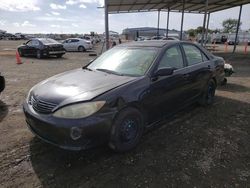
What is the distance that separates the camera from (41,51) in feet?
52.6

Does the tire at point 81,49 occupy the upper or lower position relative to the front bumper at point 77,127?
lower

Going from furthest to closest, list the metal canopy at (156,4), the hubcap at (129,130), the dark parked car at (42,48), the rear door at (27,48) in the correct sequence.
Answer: the rear door at (27,48) → the dark parked car at (42,48) → the metal canopy at (156,4) → the hubcap at (129,130)

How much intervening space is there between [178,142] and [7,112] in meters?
3.72

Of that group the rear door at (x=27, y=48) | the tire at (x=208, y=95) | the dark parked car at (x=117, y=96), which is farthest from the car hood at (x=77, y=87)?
the rear door at (x=27, y=48)

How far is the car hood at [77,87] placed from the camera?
285 cm

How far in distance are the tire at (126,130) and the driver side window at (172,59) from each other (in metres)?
0.97

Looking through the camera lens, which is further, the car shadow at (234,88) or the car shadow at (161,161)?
the car shadow at (234,88)

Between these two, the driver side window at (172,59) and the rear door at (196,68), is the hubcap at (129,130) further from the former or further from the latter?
the rear door at (196,68)

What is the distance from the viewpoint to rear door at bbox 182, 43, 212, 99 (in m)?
4.42

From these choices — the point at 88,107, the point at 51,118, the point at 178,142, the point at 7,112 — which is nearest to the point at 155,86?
the point at 178,142

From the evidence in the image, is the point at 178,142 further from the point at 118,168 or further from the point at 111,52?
the point at 111,52

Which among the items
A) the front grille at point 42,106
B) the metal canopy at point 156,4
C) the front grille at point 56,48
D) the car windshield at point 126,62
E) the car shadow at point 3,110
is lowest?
the car shadow at point 3,110

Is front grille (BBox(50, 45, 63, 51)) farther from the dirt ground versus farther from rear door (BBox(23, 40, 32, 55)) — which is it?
the dirt ground

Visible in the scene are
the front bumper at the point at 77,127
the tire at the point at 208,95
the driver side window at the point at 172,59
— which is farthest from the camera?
the tire at the point at 208,95
